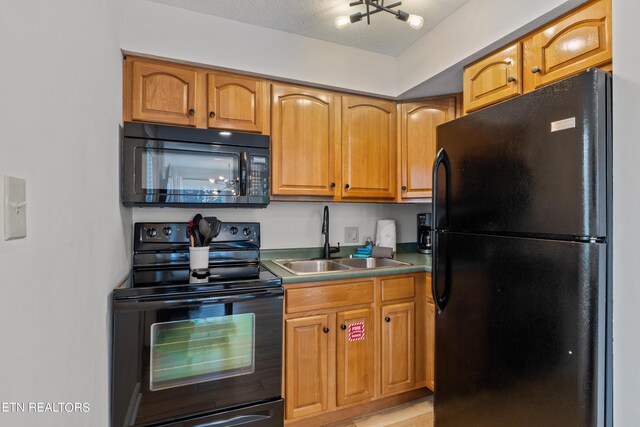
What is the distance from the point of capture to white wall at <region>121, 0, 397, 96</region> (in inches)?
67.1

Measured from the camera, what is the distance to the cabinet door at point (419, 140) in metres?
2.35

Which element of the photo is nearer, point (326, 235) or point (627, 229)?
point (627, 229)

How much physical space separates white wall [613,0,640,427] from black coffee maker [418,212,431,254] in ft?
5.44

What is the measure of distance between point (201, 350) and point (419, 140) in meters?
2.01

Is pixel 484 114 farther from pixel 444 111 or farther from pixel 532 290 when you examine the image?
pixel 444 111

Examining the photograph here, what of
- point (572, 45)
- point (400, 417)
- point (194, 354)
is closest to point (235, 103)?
point (194, 354)

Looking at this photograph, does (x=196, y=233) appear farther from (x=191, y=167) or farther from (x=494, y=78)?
(x=494, y=78)

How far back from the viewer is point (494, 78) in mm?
1670

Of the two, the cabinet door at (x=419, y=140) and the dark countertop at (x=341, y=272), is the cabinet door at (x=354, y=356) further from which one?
the cabinet door at (x=419, y=140)

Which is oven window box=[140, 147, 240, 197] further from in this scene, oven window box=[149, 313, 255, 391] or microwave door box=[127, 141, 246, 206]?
oven window box=[149, 313, 255, 391]

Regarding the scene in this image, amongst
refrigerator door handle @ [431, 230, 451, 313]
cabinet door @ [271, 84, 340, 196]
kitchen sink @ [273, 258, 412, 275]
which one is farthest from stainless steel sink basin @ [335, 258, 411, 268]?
refrigerator door handle @ [431, 230, 451, 313]

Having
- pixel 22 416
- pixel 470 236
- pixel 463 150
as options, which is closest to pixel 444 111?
pixel 463 150

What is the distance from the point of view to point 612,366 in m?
0.90

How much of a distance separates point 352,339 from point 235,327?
73cm
